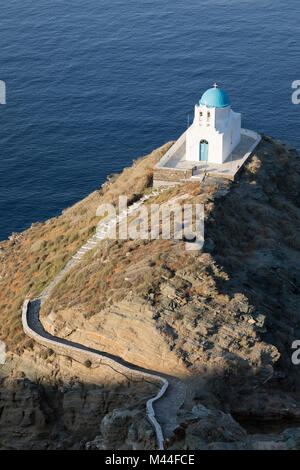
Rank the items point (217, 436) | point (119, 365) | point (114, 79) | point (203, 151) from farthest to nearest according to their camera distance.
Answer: point (114, 79) < point (203, 151) < point (119, 365) < point (217, 436)

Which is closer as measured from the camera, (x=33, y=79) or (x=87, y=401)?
(x=87, y=401)

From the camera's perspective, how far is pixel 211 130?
52.9m

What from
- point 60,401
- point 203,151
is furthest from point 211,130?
point 60,401

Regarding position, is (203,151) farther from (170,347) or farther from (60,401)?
(60,401)

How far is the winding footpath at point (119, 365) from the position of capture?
29.7 m

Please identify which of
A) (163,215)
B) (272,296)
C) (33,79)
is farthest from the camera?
(33,79)

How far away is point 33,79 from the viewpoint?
3873 inches

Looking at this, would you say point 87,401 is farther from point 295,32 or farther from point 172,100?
point 295,32

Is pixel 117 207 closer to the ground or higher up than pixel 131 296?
higher up

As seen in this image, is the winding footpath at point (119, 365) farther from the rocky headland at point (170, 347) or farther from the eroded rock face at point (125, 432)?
the eroded rock face at point (125, 432)

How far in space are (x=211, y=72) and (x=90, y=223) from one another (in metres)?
52.0

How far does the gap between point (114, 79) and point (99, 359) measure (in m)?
69.2

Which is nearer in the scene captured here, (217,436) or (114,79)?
(217,436)

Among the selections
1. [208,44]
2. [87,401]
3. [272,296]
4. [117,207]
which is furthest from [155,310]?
[208,44]
